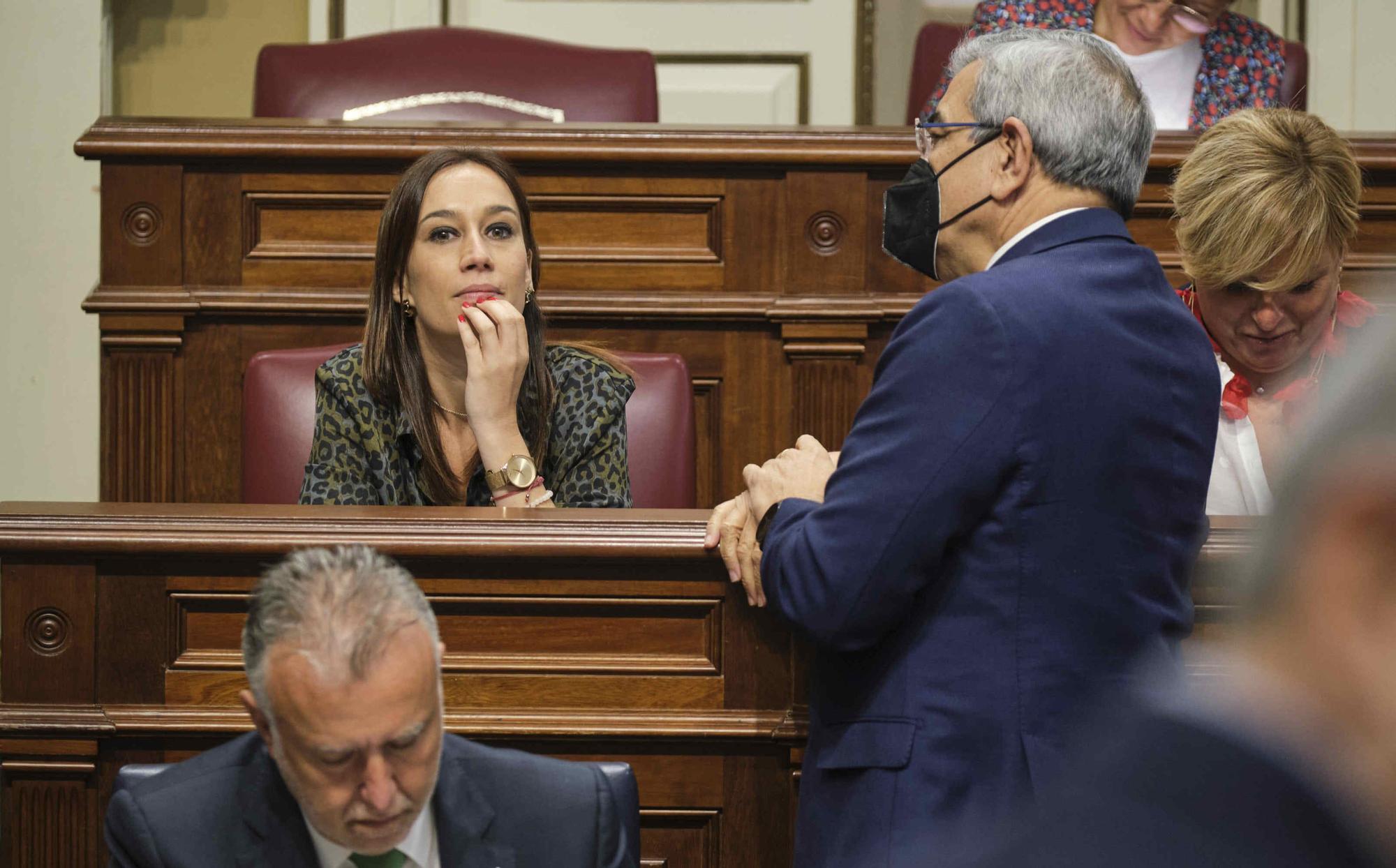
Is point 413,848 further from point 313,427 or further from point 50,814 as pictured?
point 313,427

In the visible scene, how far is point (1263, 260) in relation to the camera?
2188 mm

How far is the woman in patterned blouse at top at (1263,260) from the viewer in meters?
2.18

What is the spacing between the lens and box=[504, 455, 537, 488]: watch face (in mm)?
2336

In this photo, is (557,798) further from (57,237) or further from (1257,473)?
(57,237)

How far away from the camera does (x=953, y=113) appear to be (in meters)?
1.83

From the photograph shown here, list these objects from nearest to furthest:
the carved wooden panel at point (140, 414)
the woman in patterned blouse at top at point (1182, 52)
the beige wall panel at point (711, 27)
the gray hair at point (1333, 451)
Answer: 1. the gray hair at point (1333, 451)
2. the carved wooden panel at point (140, 414)
3. the woman in patterned blouse at top at point (1182, 52)
4. the beige wall panel at point (711, 27)

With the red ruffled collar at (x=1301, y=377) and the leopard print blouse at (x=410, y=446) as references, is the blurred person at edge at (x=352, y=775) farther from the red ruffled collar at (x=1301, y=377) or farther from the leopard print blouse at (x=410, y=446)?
the red ruffled collar at (x=1301, y=377)

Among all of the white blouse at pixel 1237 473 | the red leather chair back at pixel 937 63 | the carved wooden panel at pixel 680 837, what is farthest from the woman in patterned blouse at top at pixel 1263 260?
the red leather chair back at pixel 937 63

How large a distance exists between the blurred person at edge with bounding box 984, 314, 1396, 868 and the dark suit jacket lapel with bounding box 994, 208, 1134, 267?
1202 millimetres

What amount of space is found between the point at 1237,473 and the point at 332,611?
4.34 ft

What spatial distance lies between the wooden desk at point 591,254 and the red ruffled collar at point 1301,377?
1.36 ft

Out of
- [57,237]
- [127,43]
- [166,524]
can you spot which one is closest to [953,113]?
[166,524]

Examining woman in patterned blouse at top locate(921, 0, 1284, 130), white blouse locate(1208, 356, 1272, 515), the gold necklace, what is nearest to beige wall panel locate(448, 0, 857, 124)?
woman in patterned blouse at top locate(921, 0, 1284, 130)

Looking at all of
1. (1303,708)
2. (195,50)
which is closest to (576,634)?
(1303,708)
